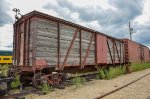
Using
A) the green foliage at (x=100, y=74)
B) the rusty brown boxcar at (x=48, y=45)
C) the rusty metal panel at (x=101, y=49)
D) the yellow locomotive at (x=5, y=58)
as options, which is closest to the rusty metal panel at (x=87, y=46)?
the rusty brown boxcar at (x=48, y=45)

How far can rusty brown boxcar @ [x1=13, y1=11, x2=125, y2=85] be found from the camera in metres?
9.81

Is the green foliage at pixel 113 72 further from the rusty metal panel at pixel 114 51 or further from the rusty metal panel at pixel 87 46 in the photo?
the rusty metal panel at pixel 87 46

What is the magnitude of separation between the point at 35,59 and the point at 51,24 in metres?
2.13

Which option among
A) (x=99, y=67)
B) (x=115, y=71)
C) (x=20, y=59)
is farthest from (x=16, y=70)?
(x=115, y=71)

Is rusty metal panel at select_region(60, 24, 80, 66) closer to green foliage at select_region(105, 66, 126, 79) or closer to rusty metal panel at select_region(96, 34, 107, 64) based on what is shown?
rusty metal panel at select_region(96, 34, 107, 64)

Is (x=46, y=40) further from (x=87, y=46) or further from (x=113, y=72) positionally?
(x=113, y=72)

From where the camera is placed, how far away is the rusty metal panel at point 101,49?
1543 centimetres

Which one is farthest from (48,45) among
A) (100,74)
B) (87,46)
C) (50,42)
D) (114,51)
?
(114,51)

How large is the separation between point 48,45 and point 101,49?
21.5 ft

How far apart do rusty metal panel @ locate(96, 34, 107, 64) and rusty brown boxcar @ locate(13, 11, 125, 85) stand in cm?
113

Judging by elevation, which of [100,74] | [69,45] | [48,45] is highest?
[69,45]

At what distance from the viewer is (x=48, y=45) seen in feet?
33.8

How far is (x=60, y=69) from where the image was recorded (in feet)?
35.9

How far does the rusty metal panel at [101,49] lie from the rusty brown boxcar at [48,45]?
44.4 inches
